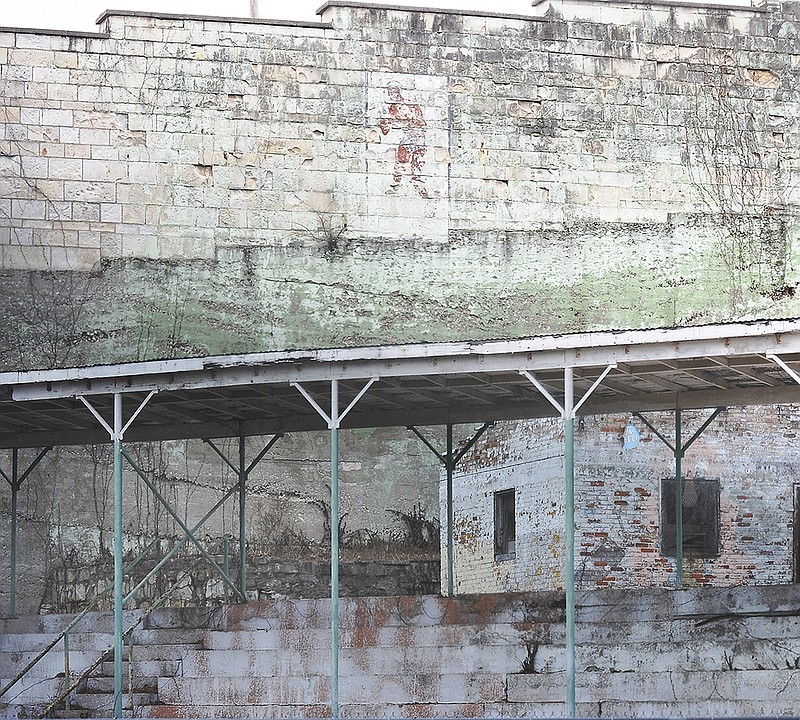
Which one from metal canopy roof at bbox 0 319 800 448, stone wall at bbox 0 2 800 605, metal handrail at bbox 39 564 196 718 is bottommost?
metal handrail at bbox 39 564 196 718

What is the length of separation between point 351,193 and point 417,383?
8392mm

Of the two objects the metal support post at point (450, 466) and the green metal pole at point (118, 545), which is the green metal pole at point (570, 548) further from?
the green metal pole at point (118, 545)

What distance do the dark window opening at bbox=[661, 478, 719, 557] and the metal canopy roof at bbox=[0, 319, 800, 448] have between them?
14.8 feet

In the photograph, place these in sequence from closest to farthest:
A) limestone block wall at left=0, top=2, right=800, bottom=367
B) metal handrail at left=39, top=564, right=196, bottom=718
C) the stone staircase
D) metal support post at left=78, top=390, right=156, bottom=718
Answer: the stone staircase → metal support post at left=78, top=390, right=156, bottom=718 → metal handrail at left=39, top=564, right=196, bottom=718 → limestone block wall at left=0, top=2, right=800, bottom=367

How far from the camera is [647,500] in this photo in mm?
20922

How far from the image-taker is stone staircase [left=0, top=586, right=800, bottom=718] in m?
14.7

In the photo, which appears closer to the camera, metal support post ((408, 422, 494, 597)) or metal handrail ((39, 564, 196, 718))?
metal handrail ((39, 564, 196, 718))

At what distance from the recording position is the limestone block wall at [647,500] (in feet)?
68.0

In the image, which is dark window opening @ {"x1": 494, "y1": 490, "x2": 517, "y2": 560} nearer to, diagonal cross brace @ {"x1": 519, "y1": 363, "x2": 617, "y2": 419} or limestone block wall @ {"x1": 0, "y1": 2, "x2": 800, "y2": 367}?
limestone block wall @ {"x1": 0, "y1": 2, "x2": 800, "y2": 367}

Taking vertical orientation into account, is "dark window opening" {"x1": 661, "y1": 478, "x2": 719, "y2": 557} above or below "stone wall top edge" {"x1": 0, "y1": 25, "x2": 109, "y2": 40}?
below

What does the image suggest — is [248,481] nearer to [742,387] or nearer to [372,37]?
[372,37]

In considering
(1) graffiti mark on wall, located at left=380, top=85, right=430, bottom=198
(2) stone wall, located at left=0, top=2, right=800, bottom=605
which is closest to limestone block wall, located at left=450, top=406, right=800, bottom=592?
(2) stone wall, located at left=0, top=2, right=800, bottom=605

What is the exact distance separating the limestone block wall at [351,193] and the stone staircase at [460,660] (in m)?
6.34

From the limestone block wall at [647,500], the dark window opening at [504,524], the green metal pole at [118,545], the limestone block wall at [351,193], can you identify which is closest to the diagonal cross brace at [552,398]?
the green metal pole at [118,545]
